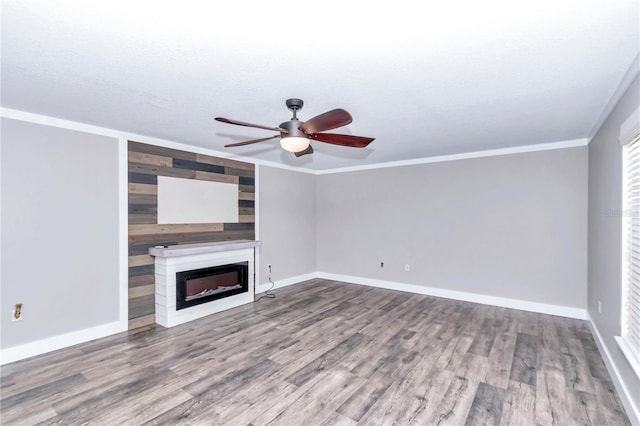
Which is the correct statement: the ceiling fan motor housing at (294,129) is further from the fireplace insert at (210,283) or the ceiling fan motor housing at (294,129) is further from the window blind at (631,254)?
the fireplace insert at (210,283)

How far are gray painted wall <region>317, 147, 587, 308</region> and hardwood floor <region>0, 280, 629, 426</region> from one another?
74 centimetres

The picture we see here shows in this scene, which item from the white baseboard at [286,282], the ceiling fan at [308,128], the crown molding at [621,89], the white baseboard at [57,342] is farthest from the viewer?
the white baseboard at [286,282]

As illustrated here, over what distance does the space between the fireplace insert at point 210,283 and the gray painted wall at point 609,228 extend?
427 centimetres

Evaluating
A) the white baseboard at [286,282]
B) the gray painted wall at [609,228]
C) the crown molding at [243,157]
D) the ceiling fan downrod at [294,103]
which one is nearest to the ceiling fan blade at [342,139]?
the ceiling fan downrod at [294,103]

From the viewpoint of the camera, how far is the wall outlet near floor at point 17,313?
2879 mm

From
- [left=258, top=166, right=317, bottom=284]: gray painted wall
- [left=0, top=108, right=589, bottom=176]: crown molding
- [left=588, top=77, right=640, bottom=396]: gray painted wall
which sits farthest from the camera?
[left=258, top=166, right=317, bottom=284]: gray painted wall

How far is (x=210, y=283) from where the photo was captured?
4.30 meters

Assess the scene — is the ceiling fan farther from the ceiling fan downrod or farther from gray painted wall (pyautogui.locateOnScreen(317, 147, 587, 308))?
gray painted wall (pyautogui.locateOnScreen(317, 147, 587, 308))

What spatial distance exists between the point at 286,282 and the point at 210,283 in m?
1.82

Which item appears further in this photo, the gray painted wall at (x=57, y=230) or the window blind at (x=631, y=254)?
the gray painted wall at (x=57, y=230)

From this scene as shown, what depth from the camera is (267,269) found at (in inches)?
215

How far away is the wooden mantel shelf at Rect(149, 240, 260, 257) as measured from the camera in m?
3.71

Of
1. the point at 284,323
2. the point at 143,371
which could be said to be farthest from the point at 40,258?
the point at 284,323

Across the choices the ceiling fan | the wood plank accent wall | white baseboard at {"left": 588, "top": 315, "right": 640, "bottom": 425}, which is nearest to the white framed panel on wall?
the wood plank accent wall
